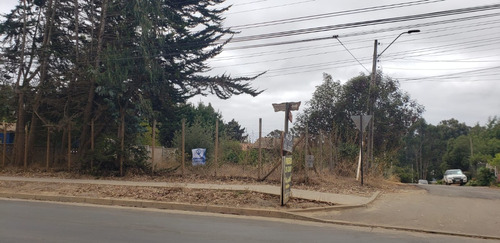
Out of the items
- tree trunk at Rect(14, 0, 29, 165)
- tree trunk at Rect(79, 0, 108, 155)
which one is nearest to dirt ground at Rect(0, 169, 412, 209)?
tree trunk at Rect(79, 0, 108, 155)

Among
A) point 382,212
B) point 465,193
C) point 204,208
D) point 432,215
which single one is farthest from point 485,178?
point 204,208

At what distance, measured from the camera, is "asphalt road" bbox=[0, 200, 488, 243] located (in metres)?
7.50

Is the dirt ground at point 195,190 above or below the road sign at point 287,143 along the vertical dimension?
below

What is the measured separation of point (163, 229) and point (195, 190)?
513 cm

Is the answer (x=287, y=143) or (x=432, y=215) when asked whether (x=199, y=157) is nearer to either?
(x=287, y=143)

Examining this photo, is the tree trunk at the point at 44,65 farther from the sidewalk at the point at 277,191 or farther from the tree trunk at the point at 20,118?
the sidewalk at the point at 277,191

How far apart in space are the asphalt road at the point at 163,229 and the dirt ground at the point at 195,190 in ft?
4.64

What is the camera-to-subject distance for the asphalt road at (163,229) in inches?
295

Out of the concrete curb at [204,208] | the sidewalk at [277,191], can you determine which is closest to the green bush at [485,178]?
the concrete curb at [204,208]

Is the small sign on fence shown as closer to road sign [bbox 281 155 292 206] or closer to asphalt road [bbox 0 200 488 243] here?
road sign [bbox 281 155 292 206]

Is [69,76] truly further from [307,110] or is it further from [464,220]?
[464,220]

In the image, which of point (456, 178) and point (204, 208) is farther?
point (456, 178)

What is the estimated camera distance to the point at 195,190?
13492 mm

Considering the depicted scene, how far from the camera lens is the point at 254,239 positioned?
298 inches
